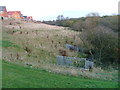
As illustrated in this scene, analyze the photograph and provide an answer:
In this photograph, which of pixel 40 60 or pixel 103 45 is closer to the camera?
pixel 40 60

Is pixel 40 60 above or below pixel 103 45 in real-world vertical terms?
below

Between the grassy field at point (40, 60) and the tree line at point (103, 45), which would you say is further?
the tree line at point (103, 45)

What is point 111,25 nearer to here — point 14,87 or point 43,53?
point 43,53

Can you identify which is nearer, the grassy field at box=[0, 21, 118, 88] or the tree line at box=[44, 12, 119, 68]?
the grassy field at box=[0, 21, 118, 88]

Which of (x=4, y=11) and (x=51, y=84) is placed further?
(x=4, y=11)

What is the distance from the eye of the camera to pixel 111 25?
25188 mm

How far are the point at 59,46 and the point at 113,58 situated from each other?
682 cm

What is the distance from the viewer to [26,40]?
75.8 feet

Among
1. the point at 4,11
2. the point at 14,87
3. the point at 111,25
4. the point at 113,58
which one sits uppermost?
the point at 4,11

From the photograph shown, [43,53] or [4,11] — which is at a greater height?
[4,11]

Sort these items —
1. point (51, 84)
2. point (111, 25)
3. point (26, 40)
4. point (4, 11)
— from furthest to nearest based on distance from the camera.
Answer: point (4, 11), point (111, 25), point (26, 40), point (51, 84)

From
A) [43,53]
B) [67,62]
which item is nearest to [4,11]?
[43,53]

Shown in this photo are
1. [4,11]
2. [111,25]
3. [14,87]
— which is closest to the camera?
[14,87]

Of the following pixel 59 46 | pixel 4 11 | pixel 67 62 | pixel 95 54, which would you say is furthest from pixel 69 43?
pixel 4 11
